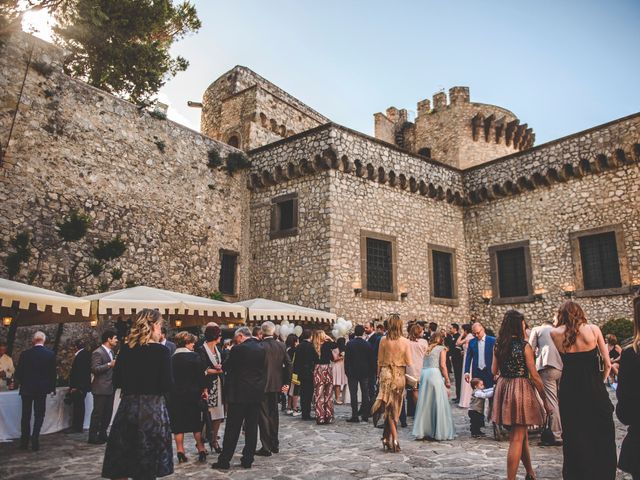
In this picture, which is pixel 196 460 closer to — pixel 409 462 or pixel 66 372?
pixel 409 462

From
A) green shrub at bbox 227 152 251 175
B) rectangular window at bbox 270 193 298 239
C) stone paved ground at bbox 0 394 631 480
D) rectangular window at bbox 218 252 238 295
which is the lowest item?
stone paved ground at bbox 0 394 631 480

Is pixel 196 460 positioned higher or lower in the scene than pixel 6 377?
lower

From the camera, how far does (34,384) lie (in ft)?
23.0

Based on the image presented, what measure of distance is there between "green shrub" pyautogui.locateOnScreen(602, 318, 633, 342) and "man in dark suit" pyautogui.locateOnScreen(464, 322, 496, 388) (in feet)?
30.7

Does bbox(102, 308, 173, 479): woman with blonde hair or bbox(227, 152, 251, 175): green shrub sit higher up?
bbox(227, 152, 251, 175): green shrub

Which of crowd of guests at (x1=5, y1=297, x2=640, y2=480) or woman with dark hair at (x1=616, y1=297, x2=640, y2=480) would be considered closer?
woman with dark hair at (x1=616, y1=297, x2=640, y2=480)

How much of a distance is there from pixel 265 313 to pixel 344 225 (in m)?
5.53

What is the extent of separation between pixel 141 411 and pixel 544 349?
17.7 ft

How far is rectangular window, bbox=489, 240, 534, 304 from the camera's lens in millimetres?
17688

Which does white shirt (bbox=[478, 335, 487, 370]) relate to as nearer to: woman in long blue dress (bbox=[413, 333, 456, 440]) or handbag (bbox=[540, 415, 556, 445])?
woman in long blue dress (bbox=[413, 333, 456, 440])

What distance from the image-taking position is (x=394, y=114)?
30266 mm

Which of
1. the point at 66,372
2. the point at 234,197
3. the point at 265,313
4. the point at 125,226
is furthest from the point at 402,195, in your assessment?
the point at 66,372

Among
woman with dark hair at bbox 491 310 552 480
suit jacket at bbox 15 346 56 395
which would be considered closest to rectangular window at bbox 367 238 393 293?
suit jacket at bbox 15 346 56 395

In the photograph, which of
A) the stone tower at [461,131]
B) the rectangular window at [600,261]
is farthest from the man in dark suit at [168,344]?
the stone tower at [461,131]
